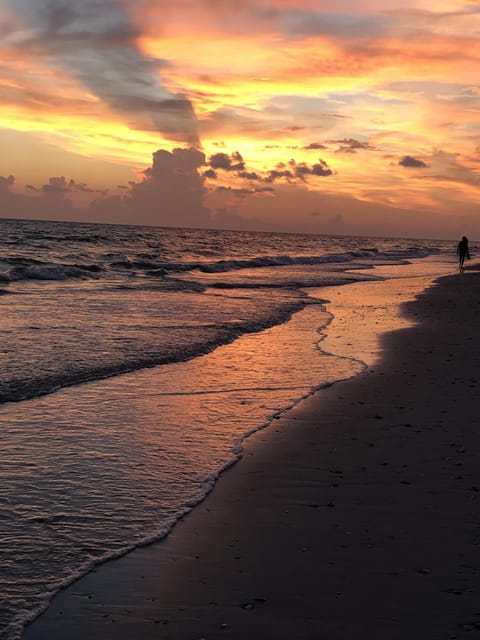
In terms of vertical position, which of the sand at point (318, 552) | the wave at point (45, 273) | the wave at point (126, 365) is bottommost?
the sand at point (318, 552)

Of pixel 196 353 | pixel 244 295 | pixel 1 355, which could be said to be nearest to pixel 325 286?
pixel 244 295

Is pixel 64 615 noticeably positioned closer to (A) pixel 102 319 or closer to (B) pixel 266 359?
(B) pixel 266 359

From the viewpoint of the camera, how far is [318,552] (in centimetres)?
461

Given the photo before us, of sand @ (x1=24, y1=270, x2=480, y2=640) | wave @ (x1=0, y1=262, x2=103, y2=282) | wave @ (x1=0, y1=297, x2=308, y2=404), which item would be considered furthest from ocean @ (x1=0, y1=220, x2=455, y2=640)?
wave @ (x1=0, y1=262, x2=103, y2=282)

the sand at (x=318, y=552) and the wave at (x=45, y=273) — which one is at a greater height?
the wave at (x=45, y=273)

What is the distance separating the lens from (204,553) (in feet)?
15.3

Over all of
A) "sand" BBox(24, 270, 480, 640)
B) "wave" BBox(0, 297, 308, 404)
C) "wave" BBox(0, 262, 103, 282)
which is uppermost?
"wave" BBox(0, 262, 103, 282)

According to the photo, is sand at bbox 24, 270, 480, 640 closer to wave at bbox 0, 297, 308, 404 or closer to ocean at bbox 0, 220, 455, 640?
ocean at bbox 0, 220, 455, 640

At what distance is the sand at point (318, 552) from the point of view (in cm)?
376

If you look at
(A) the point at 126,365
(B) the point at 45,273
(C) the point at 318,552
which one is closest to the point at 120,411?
(A) the point at 126,365

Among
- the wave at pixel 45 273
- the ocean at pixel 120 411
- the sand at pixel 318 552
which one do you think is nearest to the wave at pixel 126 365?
the ocean at pixel 120 411

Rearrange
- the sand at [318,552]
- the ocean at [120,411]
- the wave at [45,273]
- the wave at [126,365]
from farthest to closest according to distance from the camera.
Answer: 1. the wave at [45,273]
2. the wave at [126,365]
3. the ocean at [120,411]
4. the sand at [318,552]

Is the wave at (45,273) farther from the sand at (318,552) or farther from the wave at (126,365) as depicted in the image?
the sand at (318,552)

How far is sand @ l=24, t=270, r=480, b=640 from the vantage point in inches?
148
